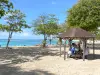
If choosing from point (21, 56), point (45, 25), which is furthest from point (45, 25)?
point (21, 56)

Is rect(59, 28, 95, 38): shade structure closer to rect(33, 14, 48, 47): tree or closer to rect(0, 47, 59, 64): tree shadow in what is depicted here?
rect(0, 47, 59, 64): tree shadow

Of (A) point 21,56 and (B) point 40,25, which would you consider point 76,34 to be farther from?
(B) point 40,25

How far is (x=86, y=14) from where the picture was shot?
28641mm

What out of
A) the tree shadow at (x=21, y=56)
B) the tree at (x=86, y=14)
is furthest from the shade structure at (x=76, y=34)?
the tree at (x=86, y=14)

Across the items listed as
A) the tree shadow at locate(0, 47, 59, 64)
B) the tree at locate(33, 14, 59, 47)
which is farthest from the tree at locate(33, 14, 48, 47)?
the tree shadow at locate(0, 47, 59, 64)

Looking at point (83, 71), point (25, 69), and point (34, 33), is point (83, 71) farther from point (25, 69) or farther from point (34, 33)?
point (34, 33)

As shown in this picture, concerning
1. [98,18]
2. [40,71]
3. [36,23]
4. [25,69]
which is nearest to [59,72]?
[40,71]

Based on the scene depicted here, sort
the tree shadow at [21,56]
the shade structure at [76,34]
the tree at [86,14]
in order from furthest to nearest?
the tree at [86,14] → the tree shadow at [21,56] → the shade structure at [76,34]

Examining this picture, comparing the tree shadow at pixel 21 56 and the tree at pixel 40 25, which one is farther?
the tree at pixel 40 25

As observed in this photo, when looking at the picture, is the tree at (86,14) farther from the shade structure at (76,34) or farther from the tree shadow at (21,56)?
the shade structure at (76,34)

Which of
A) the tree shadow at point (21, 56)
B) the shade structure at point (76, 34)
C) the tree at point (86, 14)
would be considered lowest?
the tree shadow at point (21, 56)

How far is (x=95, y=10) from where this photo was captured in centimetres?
2825

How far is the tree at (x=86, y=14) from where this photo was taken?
2819 centimetres

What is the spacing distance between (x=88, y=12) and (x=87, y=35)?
11320 mm
